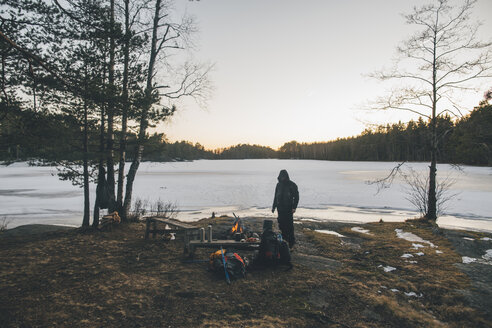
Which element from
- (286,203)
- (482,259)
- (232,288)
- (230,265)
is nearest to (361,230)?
(482,259)

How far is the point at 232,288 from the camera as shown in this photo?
4.61m

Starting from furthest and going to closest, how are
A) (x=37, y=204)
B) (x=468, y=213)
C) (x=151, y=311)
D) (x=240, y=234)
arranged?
(x=37, y=204)
(x=468, y=213)
(x=240, y=234)
(x=151, y=311)

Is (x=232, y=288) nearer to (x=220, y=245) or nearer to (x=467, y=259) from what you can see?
(x=220, y=245)

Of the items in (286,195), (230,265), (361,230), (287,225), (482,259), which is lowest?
(361,230)

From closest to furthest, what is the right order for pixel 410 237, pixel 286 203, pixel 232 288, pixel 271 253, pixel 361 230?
pixel 232 288 < pixel 271 253 < pixel 286 203 < pixel 410 237 < pixel 361 230

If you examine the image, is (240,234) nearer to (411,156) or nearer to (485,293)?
(485,293)

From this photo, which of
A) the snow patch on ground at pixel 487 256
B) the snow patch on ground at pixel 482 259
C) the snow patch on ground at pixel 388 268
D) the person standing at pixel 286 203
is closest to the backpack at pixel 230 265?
the person standing at pixel 286 203

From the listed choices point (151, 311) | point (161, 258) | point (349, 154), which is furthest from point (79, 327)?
point (349, 154)

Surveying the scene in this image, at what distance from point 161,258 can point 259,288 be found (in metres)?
2.72

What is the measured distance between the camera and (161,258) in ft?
19.9

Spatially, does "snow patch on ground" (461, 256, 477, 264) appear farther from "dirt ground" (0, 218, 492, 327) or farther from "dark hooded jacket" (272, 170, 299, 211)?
"dark hooded jacket" (272, 170, 299, 211)

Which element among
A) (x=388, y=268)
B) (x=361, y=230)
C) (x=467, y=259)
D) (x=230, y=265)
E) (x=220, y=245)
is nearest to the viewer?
(x=230, y=265)

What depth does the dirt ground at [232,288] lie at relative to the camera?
365 cm

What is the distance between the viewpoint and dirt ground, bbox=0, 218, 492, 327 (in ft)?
12.0
